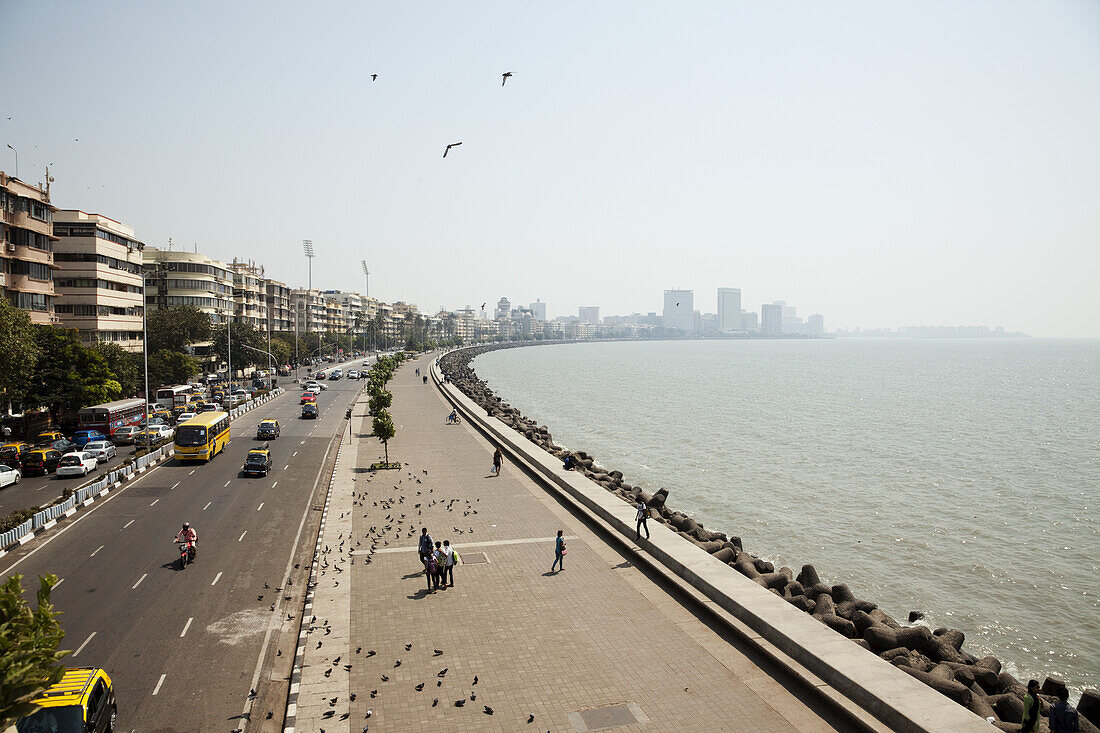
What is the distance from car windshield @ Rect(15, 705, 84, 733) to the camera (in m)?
9.73

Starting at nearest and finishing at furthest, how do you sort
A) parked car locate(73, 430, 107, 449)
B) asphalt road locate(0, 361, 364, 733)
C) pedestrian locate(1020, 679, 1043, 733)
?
pedestrian locate(1020, 679, 1043, 733) → asphalt road locate(0, 361, 364, 733) → parked car locate(73, 430, 107, 449)

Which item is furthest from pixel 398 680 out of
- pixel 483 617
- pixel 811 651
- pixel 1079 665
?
pixel 1079 665

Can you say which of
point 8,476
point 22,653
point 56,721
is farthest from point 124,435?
point 22,653

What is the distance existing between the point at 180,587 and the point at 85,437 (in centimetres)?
2675

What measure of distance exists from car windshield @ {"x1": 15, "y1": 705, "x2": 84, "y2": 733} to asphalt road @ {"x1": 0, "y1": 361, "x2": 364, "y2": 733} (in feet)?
5.92

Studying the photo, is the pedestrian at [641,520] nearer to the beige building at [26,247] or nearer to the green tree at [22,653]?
the green tree at [22,653]

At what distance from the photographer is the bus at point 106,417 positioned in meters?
40.2

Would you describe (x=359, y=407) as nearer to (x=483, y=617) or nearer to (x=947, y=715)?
(x=483, y=617)

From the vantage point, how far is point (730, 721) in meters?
10.9

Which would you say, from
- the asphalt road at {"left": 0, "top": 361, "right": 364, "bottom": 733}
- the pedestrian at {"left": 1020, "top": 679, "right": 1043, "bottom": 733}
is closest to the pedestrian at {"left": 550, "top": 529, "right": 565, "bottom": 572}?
the asphalt road at {"left": 0, "top": 361, "right": 364, "bottom": 733}

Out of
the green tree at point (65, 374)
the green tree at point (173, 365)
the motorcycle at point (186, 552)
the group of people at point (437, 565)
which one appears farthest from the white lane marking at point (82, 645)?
the green tree at point (173, 365)

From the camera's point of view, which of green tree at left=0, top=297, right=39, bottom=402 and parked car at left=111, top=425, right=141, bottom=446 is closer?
green tree at left=0, top=297, right=39, bottom=402

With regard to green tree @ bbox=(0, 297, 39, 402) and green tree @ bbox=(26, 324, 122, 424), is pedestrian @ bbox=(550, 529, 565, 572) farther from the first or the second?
green tree @ bbox=(26, 324, 122, 424)

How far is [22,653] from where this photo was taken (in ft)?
25.1
